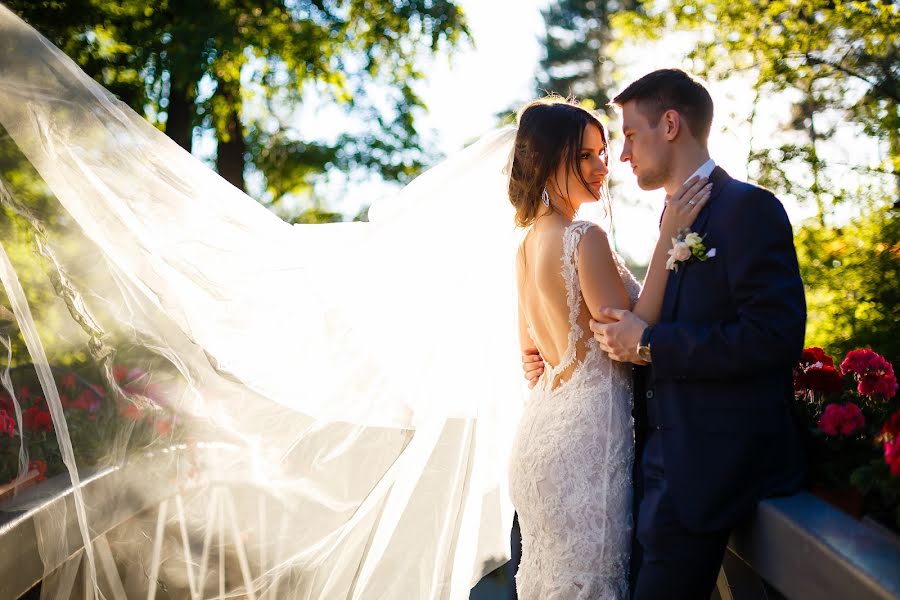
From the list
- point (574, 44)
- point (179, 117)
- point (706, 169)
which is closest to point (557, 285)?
point (706, 169)

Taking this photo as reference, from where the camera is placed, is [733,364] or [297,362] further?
[297,362]

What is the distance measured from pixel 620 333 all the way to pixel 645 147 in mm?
658

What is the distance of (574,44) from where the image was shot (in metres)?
31.5

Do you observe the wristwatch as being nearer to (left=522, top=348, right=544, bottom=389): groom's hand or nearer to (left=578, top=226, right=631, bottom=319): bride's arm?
(left=578, top=226, right=631, bottom=319): bride's arm

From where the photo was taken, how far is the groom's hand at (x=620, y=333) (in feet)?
8.59

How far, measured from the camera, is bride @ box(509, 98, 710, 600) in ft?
8.96

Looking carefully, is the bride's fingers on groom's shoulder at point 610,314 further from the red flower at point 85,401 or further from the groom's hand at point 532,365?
the red flower at point 85,401

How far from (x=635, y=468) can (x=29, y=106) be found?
101 inches

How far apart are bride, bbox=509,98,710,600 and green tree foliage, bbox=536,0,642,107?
28187 millimetres

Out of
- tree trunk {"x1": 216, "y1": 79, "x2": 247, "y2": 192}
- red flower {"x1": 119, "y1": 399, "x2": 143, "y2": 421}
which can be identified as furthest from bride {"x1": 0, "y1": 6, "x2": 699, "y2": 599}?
tree trunk {"x1": 216, "y1": 79, "x2": 247, "y2": 192}

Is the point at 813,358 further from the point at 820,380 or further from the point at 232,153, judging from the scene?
the point at 232,153

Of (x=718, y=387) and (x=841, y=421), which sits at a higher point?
(x=718, y=387)

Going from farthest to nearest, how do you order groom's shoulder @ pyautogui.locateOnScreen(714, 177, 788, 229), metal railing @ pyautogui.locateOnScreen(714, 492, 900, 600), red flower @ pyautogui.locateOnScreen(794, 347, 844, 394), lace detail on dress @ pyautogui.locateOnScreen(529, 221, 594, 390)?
red flower @ pyautogui.locateOnScreen(794, 347, 844, 394), lace detail on dress @ pyautogui.locateOnScreen(529, 221, 594, 390), groom's shoulder @ pyautogui.locateOnScreen(714, 177, 788, 229), metal railing @ pyautogui.locateOnScreen(714, 492, 900, 600)

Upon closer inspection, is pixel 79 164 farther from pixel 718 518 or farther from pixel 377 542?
pixel 718 518
